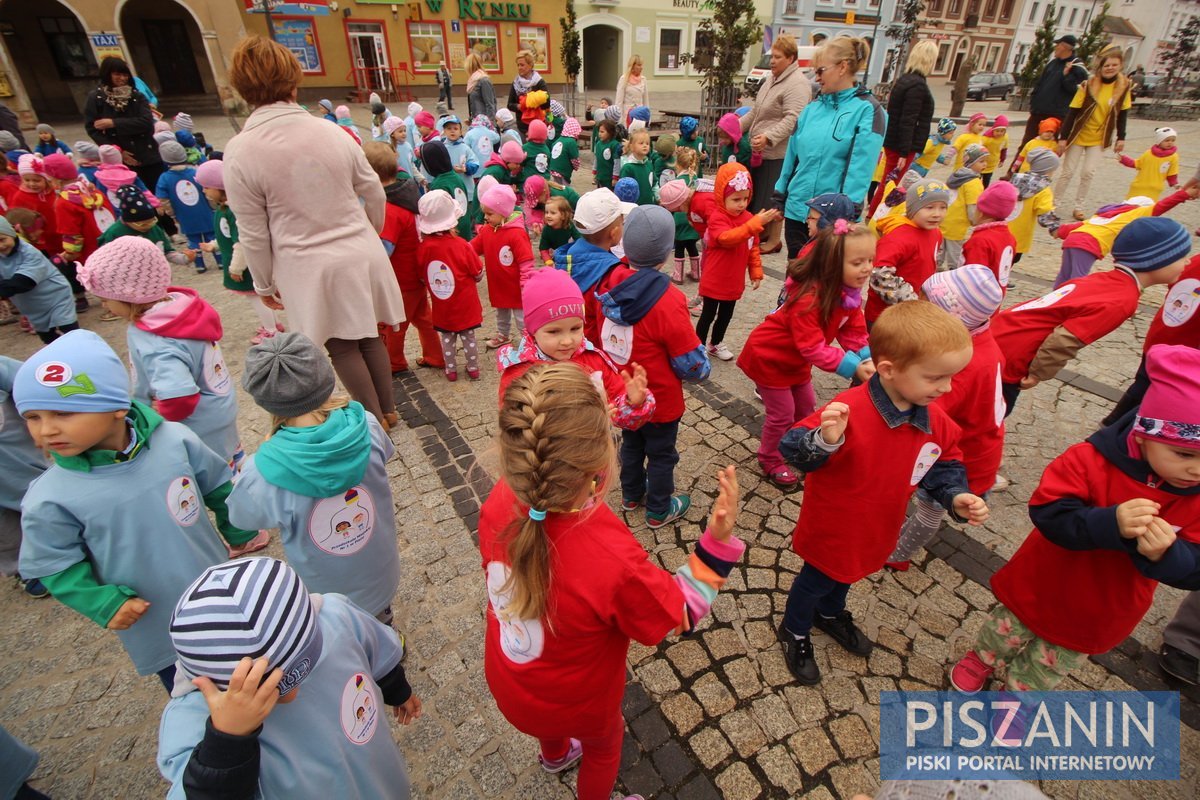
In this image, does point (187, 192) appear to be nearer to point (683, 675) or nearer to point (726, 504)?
point (683, 675)

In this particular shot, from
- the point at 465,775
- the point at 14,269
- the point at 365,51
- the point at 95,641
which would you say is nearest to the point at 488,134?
the point at 14,269

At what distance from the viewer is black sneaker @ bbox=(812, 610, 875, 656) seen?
2.74 metres

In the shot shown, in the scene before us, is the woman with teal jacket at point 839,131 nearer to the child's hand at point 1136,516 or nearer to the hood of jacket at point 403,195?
the hood of jacket at point 403,195

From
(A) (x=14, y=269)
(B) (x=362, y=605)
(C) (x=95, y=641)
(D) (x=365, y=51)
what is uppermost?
(D) (x=365, y=51)

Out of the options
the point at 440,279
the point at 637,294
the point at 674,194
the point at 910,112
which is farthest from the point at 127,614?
the point at 910,112

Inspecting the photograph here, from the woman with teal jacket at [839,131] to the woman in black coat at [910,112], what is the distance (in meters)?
1.75

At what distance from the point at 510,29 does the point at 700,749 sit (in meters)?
32.0

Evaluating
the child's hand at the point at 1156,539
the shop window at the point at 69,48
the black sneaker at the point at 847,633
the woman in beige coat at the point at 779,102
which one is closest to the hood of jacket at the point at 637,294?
the black sneaker at the point at 847,633

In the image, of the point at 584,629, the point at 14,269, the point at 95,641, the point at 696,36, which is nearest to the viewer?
the point at 584,629

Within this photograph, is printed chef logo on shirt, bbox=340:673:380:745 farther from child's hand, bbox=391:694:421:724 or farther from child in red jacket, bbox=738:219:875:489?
child in red jacket, bbox=738:219:875:489

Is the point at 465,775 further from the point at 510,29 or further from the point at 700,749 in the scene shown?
the point at 510,29

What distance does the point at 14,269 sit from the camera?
15.2 feet

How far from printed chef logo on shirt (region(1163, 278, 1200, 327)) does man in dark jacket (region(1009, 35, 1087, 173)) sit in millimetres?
7858

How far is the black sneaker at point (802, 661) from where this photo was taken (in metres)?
2.62
